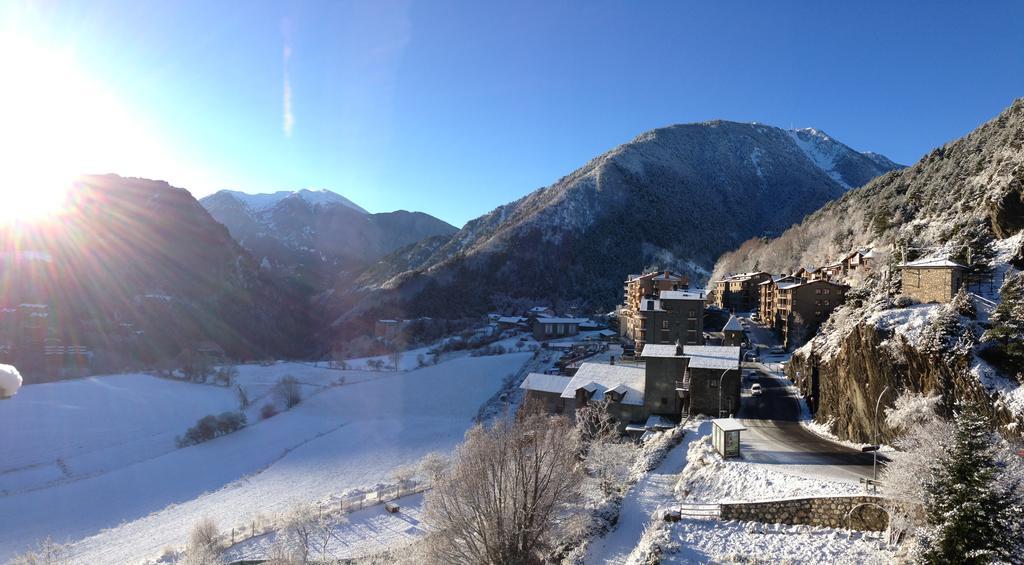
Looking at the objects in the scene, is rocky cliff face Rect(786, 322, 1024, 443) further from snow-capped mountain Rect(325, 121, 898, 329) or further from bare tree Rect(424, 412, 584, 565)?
snow-capped mountain Rect(325, 121, 898, 329)

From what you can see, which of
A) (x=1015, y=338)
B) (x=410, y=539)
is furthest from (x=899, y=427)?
(x=410, y=539)

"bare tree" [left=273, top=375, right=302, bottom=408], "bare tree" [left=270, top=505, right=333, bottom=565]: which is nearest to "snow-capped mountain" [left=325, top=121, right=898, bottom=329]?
"bare tree" [left=273, top=375, right=302, bottom=408]

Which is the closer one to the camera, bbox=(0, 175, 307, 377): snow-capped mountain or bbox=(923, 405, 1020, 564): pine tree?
bbox=(923, 405, 1020, 564): pine tree

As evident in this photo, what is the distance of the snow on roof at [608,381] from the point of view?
35.1 meters

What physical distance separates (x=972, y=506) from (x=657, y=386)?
2378cm

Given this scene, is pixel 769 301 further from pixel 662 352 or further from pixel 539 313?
pixel 539 313

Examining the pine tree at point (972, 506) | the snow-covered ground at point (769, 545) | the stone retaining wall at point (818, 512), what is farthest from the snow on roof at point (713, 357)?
the pine tree at point (972, 506)

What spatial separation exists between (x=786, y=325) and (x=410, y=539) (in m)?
40.5

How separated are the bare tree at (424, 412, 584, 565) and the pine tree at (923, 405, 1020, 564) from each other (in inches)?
448

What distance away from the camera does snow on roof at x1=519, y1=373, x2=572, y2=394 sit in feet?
131

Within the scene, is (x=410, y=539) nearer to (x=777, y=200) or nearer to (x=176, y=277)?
(x=176, y=277)

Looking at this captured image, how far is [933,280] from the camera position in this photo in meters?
21.6

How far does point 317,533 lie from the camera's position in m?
26.4

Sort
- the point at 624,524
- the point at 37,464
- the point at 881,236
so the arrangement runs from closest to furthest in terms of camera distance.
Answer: the point at 624,524 → the point at 37,464 → the point at 881,236
